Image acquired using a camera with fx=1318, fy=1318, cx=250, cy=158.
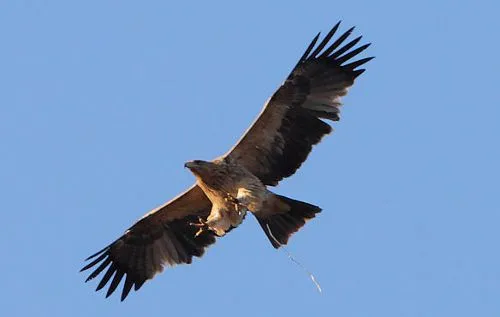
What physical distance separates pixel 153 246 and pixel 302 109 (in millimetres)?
2773

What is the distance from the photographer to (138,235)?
16.7m

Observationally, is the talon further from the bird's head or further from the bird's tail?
the bird's head

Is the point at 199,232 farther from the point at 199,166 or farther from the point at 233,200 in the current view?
the point at 199,166

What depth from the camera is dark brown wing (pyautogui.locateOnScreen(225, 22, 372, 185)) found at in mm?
15398

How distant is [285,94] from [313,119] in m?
→ 0.44

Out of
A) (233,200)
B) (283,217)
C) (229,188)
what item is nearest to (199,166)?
(229,188)

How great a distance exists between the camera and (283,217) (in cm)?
1545

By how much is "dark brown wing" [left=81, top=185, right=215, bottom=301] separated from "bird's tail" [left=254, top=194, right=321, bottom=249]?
3.51 ft

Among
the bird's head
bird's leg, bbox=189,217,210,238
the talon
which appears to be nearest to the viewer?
the bird's head

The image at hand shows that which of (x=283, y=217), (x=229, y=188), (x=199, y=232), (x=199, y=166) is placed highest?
(x=199, y=166)

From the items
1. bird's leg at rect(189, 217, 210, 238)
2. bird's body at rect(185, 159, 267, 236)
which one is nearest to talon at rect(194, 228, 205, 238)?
Answer: bird's leg at rect(189, 217, 210, 238)

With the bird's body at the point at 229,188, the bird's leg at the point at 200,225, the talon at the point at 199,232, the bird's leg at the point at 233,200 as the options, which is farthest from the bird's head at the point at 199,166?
the talon at the point at 199,232

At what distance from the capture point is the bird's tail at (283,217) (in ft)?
50.2

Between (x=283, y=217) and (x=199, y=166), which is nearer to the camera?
(x=199, y=166)
